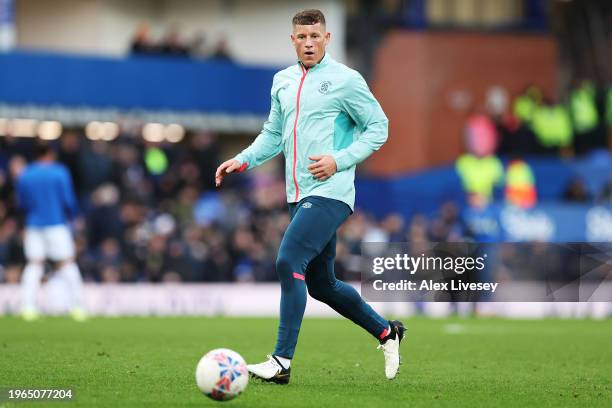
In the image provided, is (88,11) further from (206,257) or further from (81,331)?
(81,331)

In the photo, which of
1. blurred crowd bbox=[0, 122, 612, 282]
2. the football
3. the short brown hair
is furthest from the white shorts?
the football

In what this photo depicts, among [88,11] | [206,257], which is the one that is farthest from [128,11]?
[206,257]

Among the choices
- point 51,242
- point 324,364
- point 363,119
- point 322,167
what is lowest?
point 324,364

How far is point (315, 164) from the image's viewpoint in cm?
907

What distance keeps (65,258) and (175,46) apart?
1323 centimetres

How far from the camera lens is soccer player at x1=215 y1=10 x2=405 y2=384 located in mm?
9133

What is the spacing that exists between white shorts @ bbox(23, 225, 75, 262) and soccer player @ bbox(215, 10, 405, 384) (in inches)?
365

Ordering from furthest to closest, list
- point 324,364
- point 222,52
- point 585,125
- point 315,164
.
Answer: point 222,52 → point 585,125 → point 324,364 → point 315,164

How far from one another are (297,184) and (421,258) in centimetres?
114

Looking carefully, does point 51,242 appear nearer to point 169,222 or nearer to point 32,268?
point 32,268

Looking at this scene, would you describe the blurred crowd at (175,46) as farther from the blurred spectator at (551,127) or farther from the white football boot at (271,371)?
the white football boot at (271,371)

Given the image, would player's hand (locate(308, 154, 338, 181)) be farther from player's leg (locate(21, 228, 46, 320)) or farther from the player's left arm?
player's leg (locate(21, 228, 46, 320))

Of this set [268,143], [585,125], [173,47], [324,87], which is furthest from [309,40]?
[173,47]

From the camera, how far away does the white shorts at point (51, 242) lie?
1834cm
